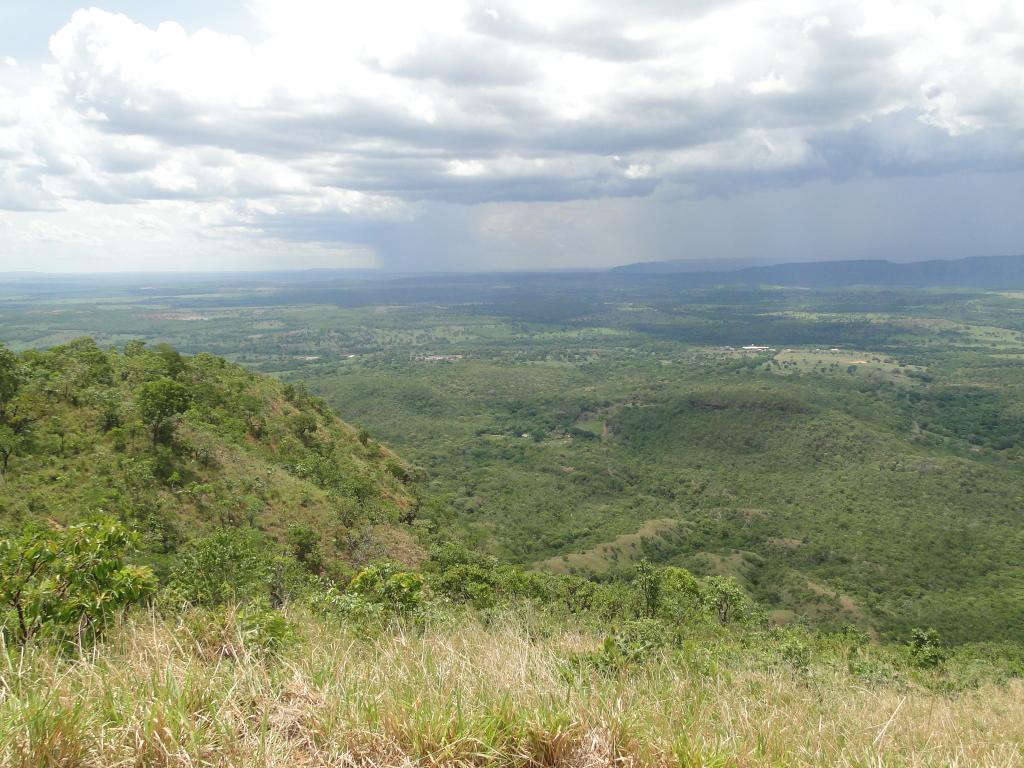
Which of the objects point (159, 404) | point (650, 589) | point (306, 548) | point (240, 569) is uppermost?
point (159, 404)

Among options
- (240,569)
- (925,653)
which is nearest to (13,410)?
(240,569)

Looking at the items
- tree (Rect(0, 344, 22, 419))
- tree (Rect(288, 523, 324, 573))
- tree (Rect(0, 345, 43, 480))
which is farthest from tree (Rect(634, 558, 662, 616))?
tree (Rect(0, 344, 22, 419))

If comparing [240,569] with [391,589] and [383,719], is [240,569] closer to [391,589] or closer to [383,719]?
[391,589]

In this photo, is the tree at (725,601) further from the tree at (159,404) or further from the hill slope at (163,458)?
the tree at (159,404)

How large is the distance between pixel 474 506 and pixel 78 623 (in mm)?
65279

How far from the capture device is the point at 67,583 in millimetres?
5035

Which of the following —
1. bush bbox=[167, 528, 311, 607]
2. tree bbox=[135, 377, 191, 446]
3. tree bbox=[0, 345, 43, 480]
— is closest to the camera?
A: bush bbox=[167, 528, 311, 607]

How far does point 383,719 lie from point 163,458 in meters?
25.2

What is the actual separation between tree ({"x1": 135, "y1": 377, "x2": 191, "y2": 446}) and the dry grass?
2296cm

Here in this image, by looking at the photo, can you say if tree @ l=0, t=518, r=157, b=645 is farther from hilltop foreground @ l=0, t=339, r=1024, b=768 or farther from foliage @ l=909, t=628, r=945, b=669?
foliage @ l=909, t=628, r=945, b=669

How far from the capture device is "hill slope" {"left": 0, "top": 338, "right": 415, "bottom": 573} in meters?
19.9

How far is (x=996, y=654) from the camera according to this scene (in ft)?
95.7

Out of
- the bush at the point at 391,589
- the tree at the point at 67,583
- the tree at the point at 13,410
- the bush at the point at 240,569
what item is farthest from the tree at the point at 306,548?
the tree at the point at 67,583

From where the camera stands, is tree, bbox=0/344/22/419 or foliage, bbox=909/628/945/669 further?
foliage, bbox=909/628/945/669
